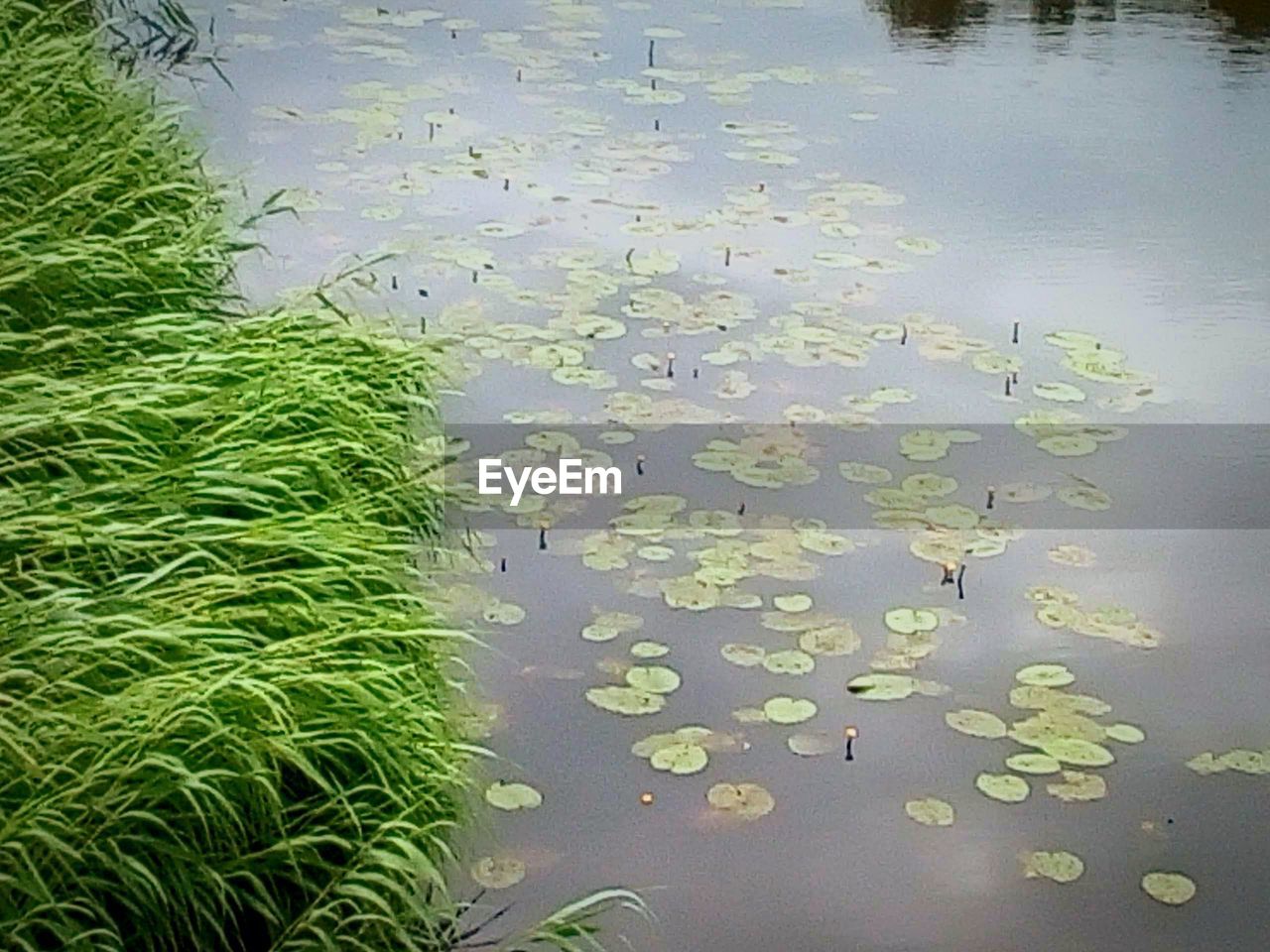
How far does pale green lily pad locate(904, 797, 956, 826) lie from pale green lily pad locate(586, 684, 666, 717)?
360mm

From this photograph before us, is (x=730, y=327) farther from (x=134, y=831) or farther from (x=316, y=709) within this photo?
(x=134, y=831)

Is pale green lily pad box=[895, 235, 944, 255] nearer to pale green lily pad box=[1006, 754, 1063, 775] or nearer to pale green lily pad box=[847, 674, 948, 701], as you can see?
pale green lily pad box=[847, 674, 948, 701]

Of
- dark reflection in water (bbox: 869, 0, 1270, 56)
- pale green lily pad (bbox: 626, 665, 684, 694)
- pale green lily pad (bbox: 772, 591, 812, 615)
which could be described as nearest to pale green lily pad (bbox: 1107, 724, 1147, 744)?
pale green lily pad (bbox: 772, 591, 812, 615)

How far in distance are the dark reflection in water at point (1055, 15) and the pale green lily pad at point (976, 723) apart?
10.8ft

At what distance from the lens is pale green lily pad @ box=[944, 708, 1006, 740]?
7.84 feet

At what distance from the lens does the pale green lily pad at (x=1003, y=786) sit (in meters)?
2.28

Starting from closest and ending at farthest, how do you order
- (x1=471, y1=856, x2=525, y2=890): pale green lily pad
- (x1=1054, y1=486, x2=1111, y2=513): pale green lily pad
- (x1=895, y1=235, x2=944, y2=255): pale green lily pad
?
(x1=471, y1=856, x2=525, y2=890): pale green lily pad
(x1=1054, y1=486, x2=1111, y2=513): pale green lily pad
(x1=895, y1=235, x2=944, y2=255): pale green lily pad

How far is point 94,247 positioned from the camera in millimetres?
2926

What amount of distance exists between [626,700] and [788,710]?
216 millimetres

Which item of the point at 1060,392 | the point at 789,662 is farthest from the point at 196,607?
the point at 1060,392

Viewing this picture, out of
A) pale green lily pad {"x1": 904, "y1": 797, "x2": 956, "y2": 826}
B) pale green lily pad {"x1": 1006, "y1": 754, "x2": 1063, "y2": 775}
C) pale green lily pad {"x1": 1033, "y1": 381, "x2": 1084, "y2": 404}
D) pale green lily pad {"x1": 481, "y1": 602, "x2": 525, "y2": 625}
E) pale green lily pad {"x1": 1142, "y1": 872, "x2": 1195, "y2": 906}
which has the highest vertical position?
pale green lily pad {"x1": 1033, "y1": 381, "x2": 1084, "y2": 404}

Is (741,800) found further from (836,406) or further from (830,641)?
(836,406)

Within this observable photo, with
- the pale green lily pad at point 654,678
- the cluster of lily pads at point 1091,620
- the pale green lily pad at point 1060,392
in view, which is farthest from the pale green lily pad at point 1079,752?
the pale green lily pad at point 1060,392

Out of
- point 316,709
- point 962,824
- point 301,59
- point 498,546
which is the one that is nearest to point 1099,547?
point 962,824
